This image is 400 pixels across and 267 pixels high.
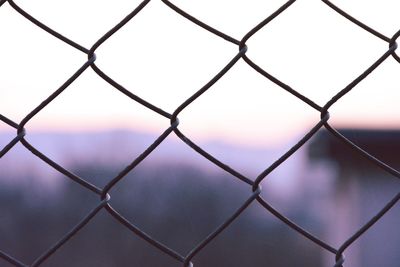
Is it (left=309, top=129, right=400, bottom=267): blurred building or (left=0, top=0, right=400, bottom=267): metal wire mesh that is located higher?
(left=309, top=129, right=400, bottom=267): blurred building

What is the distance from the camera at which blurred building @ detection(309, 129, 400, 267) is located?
7.33m

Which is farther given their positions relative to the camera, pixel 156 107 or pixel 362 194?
pixel 362 194

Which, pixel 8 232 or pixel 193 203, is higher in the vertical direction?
pixel 193 203

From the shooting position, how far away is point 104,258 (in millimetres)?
5863

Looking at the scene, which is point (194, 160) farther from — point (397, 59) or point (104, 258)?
point (397, 59)

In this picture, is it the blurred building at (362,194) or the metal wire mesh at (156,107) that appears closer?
the metal wire mesh at (156,107)

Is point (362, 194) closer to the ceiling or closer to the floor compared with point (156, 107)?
closer to the ceiling

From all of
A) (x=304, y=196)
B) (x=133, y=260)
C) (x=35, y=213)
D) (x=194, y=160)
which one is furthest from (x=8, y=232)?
(x=304, y=196)

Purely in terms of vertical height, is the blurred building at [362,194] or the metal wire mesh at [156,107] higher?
the blurred building at [362,194]

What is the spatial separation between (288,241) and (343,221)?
5.79ft

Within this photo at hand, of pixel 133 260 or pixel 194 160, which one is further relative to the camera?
pixel 194 160

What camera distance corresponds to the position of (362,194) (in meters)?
8.52

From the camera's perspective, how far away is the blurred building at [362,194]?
24.1ft

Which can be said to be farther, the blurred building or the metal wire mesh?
the blurred building
